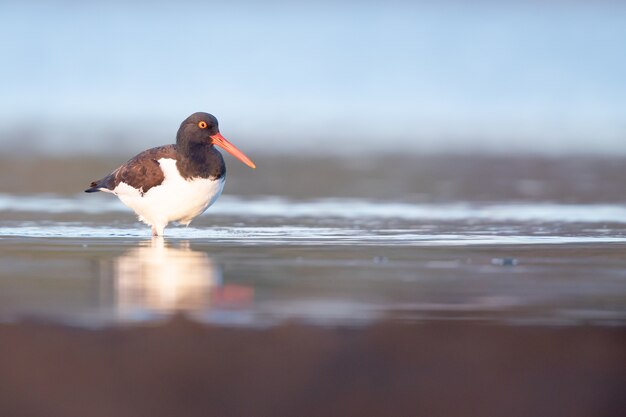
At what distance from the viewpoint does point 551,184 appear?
18562 mm

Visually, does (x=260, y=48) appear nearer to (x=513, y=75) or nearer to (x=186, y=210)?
(x=513, y=75)

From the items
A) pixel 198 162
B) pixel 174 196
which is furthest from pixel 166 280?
pixel 198 162

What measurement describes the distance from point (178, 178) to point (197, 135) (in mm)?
600

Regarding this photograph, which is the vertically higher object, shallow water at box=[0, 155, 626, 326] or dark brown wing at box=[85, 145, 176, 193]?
dark brown wing at box=[85, 145, 176, 193]

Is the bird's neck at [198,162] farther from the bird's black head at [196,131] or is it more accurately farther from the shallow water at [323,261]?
the shallow water at [323,261]

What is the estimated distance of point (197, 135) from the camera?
514 inches

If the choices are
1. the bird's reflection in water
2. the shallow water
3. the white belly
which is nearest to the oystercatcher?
the white belly

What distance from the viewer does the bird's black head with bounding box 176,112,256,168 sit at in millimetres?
12914

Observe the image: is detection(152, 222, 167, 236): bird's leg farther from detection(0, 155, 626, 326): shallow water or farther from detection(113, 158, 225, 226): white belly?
detection(0, 155, 626, 326): shallow water

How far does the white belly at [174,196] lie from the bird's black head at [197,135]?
220mm

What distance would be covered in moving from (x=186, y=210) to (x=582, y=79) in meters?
22.9

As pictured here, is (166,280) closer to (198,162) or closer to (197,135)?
(198,162)

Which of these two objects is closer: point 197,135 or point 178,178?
point 178,178

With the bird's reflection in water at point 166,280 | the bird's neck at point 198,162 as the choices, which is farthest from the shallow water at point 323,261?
the bird's neck at point 198,162
